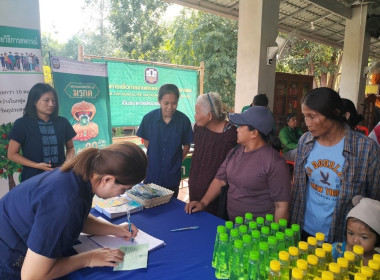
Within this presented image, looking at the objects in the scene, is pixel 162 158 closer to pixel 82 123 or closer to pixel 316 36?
pixel 82 123

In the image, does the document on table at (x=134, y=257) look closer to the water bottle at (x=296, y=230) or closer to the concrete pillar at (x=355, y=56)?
the water bottle at (x=296, y=230)

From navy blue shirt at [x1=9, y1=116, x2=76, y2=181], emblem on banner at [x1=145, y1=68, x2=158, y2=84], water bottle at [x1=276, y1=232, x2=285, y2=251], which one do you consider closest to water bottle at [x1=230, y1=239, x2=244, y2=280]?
water bottle at [x1=276, y1=232, x2=285, y2=251]

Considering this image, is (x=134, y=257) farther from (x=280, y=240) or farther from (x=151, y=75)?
(x=151, y=75)

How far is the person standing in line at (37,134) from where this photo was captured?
2146mm

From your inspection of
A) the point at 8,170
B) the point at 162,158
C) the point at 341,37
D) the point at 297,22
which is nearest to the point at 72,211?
the point at 162,158

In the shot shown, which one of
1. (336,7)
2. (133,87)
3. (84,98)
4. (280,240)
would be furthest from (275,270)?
(336,7)

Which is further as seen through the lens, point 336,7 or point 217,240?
point 336,7

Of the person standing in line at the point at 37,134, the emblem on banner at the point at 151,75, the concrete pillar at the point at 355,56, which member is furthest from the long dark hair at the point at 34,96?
the concrete pillar at the point at 355,56

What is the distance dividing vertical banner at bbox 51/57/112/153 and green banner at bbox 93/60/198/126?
2.04 ft

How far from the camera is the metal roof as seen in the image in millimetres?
4633

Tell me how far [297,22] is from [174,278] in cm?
630

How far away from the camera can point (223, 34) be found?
8.95m

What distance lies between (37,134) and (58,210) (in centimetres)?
149

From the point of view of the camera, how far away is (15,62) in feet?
8.13
